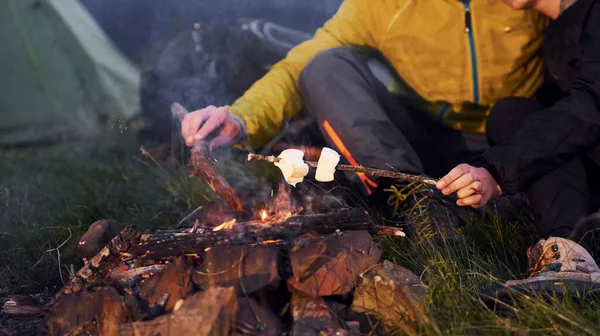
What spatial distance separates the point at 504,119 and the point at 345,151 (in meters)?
0.64

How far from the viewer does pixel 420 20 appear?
2939mm

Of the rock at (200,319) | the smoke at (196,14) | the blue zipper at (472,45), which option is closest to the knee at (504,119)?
the blue zipper at (472,45)

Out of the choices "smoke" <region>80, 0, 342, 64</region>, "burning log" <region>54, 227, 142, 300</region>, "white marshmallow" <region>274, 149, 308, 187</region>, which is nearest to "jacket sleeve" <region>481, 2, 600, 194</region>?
"white marshmallow" <region>274, 149, 308, 187</region>

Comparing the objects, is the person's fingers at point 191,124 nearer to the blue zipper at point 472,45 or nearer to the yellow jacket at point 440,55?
the yellow jacket at point 440,55

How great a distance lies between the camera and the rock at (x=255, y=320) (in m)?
1.79

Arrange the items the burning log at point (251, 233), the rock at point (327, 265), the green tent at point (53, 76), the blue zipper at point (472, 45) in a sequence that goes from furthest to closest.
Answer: the green tent at point (53, 76), the blue zipper at point (472, 45), the burning log at point (251, 233), the rock at point (327, 265)

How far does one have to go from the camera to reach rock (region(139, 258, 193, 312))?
1904mm

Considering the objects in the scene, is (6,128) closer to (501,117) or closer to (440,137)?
(440,137)

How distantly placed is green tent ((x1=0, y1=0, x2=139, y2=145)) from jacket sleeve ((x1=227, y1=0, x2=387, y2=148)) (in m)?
2.16

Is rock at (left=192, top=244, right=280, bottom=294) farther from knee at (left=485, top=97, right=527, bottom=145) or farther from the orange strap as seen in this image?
knee at (left=485, top=97, right=527, bottom=145)

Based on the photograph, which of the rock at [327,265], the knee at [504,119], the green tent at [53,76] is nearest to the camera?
the rock at [327,265]

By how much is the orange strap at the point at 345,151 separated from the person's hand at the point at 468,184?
490mm

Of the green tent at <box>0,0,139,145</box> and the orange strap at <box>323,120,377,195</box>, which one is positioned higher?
the orange strap at <box>323,120,377,195</box>

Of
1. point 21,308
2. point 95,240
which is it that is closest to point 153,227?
point 95,240
